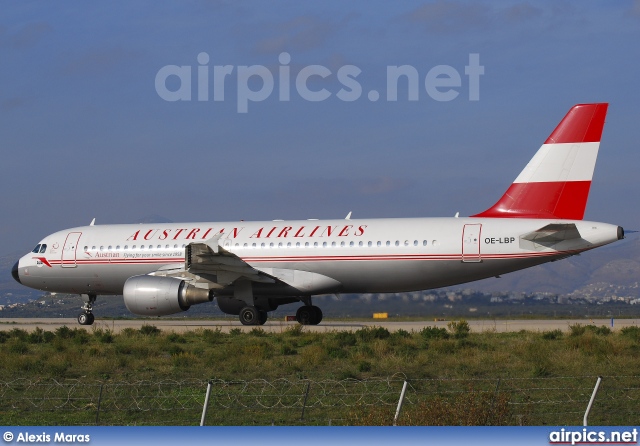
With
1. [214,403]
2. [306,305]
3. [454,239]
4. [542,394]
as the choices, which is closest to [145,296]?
[306,305]

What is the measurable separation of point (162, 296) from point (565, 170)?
13080 mm

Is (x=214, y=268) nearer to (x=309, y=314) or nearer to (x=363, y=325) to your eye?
(x=309, y=314)

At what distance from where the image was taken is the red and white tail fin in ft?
91.6

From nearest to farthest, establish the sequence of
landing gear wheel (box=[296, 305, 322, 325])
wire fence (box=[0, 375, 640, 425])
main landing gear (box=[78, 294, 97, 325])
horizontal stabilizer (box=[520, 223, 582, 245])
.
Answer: wire fence (box=[0, 375, 640, 425]) → horizontal stabilizer (box=[520, 223, 582, 245]) → landing gear wheel (box=[296, 305, 322, 325]) → main landing gear (box=[78, 294, 97, 325])

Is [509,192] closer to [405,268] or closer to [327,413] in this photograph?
[405,268]

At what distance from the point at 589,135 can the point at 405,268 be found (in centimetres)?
701

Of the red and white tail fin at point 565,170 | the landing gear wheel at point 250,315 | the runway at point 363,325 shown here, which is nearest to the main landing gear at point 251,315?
the landing gear wheel at point 250,315

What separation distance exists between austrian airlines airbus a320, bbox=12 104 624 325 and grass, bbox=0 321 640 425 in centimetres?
195

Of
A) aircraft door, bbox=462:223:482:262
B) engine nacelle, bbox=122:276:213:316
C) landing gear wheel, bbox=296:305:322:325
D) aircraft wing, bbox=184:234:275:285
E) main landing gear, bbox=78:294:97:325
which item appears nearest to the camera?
aircraft door, bbox=462:223:482:262

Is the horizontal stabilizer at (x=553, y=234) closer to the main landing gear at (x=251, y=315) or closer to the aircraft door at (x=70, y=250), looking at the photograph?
the main landing gear at (x=251, y=315)

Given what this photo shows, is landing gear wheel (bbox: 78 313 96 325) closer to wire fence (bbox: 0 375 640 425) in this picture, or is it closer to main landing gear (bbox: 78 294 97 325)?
main landing gear (bbox: 78 294 97 325)

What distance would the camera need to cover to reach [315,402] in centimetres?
1500

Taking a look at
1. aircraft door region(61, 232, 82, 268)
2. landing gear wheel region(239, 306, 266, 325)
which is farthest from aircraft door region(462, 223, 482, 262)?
aircraft door region(61, 232, 82, 268)

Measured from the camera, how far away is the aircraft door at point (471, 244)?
2756 cm
